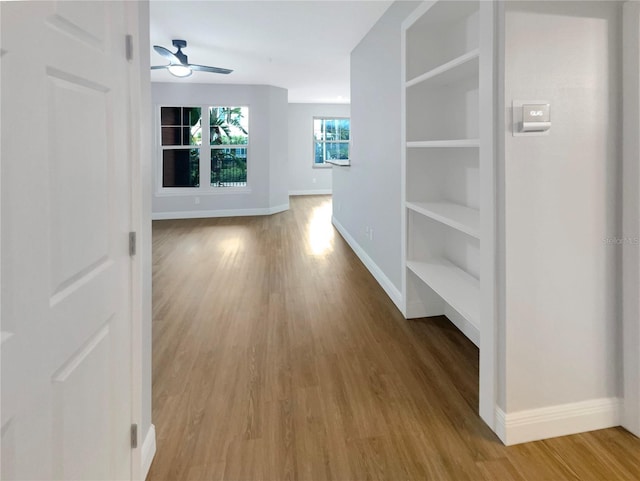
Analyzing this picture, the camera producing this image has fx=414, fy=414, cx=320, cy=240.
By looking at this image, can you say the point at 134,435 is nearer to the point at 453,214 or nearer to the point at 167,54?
the point at 453,214

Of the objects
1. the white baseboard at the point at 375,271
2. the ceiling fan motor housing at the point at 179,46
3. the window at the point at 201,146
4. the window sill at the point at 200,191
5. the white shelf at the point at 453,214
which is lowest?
the white baseboard at the point at 375,271

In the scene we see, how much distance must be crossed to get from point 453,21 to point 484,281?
194 centimetres

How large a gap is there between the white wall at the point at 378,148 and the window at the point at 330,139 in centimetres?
684

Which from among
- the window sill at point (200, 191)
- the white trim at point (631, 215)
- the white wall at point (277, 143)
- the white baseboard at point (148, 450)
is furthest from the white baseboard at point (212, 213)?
the white trim at point (631, 215)

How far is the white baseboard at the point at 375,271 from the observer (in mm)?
3592

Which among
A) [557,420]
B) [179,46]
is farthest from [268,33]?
[557,420]

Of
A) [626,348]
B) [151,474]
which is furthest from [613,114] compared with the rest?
[151,474]

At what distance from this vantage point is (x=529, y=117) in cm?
169

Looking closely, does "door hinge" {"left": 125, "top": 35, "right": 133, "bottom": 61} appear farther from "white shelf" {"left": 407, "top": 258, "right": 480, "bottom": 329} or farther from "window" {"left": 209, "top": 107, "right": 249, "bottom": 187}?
"window" {"left": 209, "top": 107, "right": 249, "bottom": 187}

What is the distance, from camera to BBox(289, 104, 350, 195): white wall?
1197cm

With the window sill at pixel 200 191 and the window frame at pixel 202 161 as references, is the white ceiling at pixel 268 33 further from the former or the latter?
the window sill at pixel 200 191

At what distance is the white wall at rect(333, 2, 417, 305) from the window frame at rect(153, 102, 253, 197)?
3657mm

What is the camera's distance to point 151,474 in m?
1.63

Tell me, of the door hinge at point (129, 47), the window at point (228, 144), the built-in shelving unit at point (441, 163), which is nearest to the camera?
the door hinge at point (129, 47)
